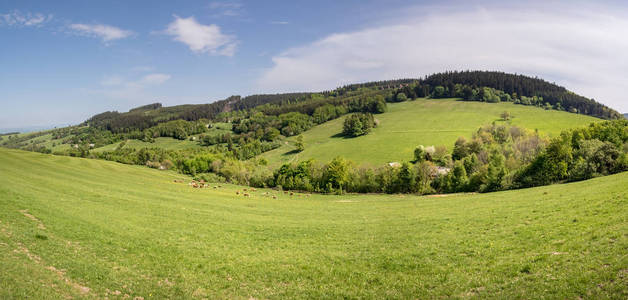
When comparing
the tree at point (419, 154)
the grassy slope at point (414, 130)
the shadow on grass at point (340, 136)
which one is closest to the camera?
the tree at point (419, 154)

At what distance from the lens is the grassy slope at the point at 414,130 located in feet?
400

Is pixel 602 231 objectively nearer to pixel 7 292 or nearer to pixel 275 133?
pixel 7 292

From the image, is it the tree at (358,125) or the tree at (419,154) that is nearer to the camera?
the tree at (419,154)

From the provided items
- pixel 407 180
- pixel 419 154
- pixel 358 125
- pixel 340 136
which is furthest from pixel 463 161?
pixel 340 136

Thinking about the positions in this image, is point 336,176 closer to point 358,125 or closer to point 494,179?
point 494,179

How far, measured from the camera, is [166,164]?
450 feet

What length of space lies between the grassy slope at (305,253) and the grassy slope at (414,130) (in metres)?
88.0

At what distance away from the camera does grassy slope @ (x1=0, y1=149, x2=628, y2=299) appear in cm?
1304

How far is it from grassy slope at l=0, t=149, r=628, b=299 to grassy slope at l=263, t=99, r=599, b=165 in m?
88.0

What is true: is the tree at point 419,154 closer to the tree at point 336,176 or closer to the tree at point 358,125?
the tree at point 336,176

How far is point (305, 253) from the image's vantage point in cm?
2081

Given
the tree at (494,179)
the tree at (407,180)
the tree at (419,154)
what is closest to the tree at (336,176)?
the tree at (407,180)

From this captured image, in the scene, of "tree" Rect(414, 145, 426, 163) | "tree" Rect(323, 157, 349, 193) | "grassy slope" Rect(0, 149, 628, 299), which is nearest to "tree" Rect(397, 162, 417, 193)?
"tree" Rect(323, 157, 349, 193)

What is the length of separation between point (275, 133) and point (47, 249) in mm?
166903
